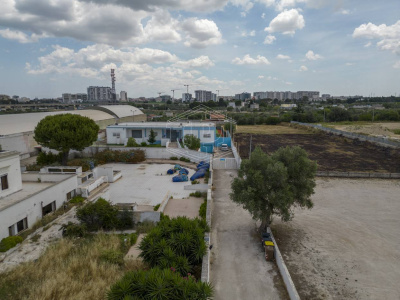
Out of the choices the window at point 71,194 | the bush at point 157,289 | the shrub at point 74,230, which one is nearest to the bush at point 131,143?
the window at point 71,194

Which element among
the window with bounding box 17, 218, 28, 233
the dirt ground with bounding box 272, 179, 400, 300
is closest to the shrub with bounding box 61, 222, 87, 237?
the window with bounding box 17, 218, 28, 233

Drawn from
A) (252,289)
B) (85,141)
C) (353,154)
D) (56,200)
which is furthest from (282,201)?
(353,154)

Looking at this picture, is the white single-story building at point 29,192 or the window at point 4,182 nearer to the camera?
the white single-story building at point 29,192

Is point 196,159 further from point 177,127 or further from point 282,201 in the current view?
point 282,201

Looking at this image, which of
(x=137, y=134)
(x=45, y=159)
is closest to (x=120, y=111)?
(x=137, y=134)

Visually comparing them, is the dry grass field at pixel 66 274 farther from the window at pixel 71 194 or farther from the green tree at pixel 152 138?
the green tree at pixel 152 138

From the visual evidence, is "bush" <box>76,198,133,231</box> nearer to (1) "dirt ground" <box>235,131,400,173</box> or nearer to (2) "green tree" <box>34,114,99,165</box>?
(2) "green tree" <box>34,114,99,165</box>

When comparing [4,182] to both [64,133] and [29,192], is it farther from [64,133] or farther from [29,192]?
[64,133]
